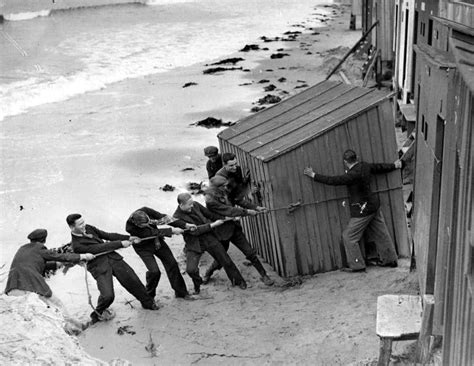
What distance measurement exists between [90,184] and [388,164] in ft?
26.0

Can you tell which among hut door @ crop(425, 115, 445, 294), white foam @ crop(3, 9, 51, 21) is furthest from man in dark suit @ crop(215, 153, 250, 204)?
white foam @ crop(3, 9, 51, 21)

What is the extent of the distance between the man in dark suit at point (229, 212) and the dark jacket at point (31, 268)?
2.35 metres

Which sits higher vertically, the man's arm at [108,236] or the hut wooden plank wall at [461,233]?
the hut wooden plank wall at [461,233]

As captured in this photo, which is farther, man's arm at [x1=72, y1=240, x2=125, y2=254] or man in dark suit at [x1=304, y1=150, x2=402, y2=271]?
man in dark suit at [x1=304, y1=150, x2=402, y2=271]

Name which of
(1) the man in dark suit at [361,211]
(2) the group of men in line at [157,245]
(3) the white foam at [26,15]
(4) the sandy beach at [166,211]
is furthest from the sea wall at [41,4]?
(1) the man in dark suit at [361,211]

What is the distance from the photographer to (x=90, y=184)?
14.8m

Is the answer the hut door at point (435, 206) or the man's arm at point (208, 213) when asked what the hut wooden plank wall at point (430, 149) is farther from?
the man's arm at point (208, 213)

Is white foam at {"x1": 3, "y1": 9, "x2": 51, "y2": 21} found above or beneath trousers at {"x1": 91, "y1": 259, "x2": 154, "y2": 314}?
above

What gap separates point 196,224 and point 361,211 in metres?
2.44

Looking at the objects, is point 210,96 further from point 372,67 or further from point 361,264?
point 361,264

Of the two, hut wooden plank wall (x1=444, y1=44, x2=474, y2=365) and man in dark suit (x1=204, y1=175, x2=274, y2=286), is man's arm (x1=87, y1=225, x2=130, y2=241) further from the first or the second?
hut wooden plank wall (x1=444, y1=44, x2=474, y2=365)

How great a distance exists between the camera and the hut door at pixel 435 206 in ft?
18.5

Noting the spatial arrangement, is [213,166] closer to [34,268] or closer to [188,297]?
[188,297]

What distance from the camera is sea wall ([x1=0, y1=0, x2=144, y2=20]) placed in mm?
80188
